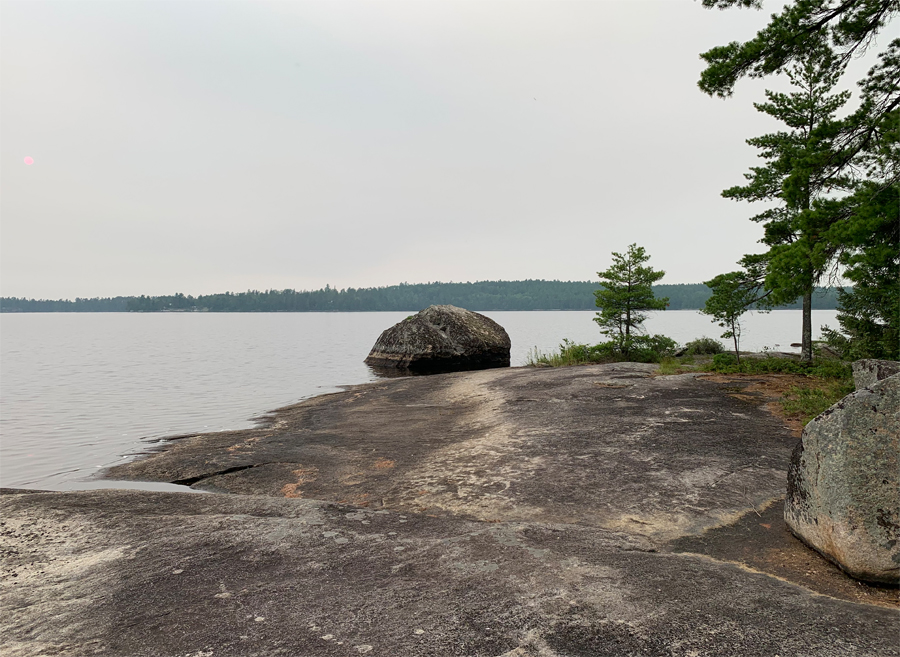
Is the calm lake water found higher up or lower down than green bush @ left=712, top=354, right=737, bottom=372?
lower down

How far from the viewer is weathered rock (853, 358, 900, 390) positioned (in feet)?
20.9

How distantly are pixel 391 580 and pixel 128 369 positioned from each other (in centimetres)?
2863

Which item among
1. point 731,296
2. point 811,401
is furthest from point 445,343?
point 811,401

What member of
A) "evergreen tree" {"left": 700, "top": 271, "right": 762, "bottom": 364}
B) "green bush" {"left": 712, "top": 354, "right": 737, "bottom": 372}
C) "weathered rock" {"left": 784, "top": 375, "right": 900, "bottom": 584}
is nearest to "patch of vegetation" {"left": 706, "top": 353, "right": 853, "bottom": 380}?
"green bush" {"left": 712, "top": 354, "right": 737, "bottom": 372}

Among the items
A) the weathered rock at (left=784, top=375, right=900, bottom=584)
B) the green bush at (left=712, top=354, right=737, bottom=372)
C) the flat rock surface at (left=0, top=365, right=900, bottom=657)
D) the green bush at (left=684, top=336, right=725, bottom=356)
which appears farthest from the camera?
the green bush at (left=684, top=336, right=725, bottom=356)

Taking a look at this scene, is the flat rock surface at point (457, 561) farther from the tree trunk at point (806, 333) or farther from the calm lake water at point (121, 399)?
the tree trunk at point (806, 333)

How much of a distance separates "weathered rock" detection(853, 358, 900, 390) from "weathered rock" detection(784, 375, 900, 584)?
226 cm

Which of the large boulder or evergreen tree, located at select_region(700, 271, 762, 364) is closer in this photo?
evergreen tree, located at select_region(700, 271, 762, 364)

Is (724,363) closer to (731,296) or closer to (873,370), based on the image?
(731,296)

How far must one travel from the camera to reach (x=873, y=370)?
262 inches

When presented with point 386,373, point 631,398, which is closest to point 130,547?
point 631,398

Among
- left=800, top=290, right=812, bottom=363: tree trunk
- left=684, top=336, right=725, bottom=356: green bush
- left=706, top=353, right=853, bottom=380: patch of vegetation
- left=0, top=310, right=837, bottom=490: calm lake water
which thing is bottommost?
left=0, top=310, right=837, bottom=490: calm lake water

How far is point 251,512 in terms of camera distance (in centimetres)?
530

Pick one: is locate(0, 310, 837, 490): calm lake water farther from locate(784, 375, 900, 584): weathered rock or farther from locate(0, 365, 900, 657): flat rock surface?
locate(784, 375, 900, 584): weathered rock
